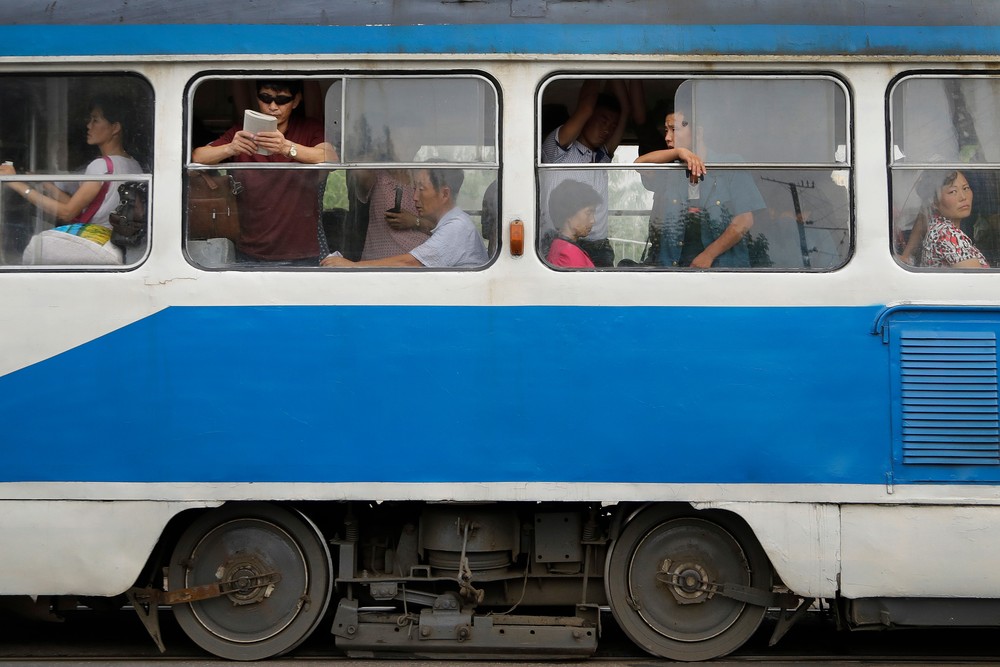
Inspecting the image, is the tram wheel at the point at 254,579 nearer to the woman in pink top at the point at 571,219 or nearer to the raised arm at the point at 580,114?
the woman in pink top at the point at 571,219

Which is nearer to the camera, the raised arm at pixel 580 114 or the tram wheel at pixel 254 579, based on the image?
the raised arm at pixel 580 114

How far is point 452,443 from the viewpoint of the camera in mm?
4812

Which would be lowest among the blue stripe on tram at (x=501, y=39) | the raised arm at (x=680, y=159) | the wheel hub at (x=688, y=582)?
the wheel hub at (x=688, y=582)

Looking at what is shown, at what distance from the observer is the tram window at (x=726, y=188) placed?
4.86 m

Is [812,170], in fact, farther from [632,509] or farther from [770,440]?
[632,509]

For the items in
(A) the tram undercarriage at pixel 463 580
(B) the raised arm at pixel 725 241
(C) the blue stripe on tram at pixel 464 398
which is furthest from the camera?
(A) the tram undercarriage at pixel 463 580

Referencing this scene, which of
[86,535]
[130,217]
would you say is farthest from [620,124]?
[86,535]

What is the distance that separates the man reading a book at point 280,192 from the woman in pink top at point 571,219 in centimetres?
107

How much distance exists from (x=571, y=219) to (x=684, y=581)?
5.98ft

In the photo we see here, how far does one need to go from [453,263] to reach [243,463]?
1339mm

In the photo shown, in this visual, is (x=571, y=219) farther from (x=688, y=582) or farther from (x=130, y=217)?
(x=130, y=217)

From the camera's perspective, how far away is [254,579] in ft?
16.7

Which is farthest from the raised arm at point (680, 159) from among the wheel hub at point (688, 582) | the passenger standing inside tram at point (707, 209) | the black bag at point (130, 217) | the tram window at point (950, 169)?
the black bag at point (130, 217)

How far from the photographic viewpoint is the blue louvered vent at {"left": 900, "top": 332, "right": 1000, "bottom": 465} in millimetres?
4797
